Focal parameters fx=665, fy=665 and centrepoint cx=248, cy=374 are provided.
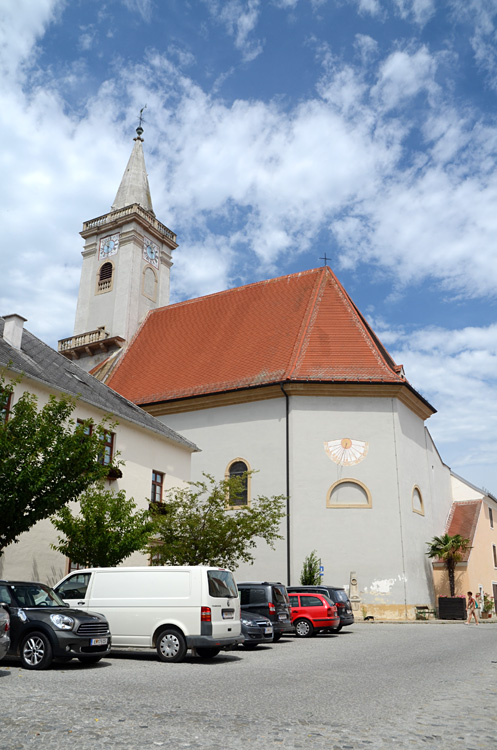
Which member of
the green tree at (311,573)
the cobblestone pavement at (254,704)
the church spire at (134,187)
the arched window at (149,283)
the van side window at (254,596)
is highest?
the church spire at (134,187)

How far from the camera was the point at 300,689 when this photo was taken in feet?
27.1

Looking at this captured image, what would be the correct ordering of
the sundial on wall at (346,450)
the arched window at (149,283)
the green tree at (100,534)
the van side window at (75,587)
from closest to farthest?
the van side window at (75,587), the green tree at (100,534), the sundial on wall at (346,450), the arched window at (149,283)

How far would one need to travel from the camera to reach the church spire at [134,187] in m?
44.2

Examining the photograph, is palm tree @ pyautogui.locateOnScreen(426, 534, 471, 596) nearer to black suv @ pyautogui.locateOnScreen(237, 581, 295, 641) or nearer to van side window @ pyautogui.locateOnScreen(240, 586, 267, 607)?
black suv @ pyautogui.locateOnScreen(237, 581, 295, 641)

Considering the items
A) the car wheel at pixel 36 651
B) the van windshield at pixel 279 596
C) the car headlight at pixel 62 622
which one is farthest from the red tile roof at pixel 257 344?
the car wheel at pixel 36 651

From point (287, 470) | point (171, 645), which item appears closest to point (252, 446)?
point (287, 470)

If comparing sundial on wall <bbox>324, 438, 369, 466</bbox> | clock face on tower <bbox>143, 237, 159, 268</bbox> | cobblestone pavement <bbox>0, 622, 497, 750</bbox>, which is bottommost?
cobblestone pavement <bbox>0, 622, 497, 750</bbox>

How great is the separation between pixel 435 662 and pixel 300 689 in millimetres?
4725

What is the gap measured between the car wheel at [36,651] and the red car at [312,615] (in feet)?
34.2

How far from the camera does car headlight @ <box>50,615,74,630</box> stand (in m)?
10.3

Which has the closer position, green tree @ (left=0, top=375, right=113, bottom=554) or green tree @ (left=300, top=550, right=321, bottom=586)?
green tree @ (left=0, top=375, right=113, bottom=554)

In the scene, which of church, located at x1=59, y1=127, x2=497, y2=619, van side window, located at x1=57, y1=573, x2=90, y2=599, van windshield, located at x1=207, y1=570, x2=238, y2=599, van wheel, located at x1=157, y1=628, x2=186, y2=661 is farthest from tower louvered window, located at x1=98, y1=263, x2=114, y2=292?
van wheel, located at x1=157, y1=628, x2=186, y2=661

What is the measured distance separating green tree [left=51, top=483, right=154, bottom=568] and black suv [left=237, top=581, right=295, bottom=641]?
3152 mm

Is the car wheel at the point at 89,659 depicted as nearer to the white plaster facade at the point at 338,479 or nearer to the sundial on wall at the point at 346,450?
the white plaster facade at the point at 338,479
